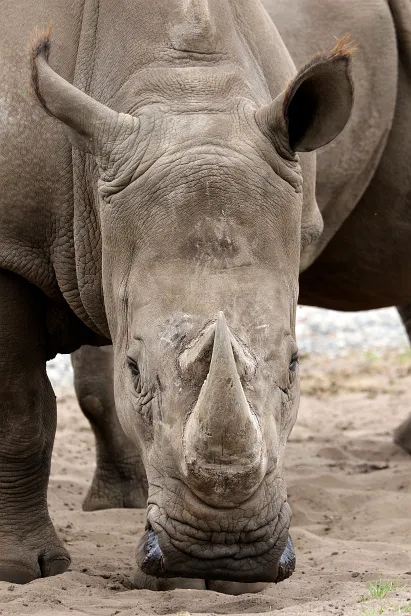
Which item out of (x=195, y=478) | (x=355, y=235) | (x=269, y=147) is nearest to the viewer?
(x=195, y=478)

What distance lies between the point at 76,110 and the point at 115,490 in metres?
3.07

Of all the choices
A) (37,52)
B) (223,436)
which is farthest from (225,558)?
(37,52)

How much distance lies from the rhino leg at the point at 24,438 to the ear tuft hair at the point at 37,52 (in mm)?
866

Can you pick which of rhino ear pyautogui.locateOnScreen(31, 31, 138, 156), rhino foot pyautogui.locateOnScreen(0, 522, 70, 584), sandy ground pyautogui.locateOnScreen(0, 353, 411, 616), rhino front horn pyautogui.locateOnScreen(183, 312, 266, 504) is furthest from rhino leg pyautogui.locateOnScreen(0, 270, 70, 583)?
rhino front horn pyautogui.locateOnScreen(183, 312, 266, 504)

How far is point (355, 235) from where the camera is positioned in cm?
735

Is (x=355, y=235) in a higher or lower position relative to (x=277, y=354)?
higher

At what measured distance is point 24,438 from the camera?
233 inches

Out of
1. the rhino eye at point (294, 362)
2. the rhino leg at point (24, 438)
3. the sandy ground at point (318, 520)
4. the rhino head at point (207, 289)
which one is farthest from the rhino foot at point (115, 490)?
the rhino eye at point (294, 362)

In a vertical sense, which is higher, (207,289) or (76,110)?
(76,110)

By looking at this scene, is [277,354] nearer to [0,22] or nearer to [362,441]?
[0,22]

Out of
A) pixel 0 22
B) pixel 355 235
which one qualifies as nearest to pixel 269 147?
pixel 0 22

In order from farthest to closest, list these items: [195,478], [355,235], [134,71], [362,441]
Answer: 1. [362,441]
2. [355,235]
3. [134,71]
4. [195,478]

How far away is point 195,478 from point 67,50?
2.03 m

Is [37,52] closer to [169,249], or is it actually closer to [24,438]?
[169,249]
